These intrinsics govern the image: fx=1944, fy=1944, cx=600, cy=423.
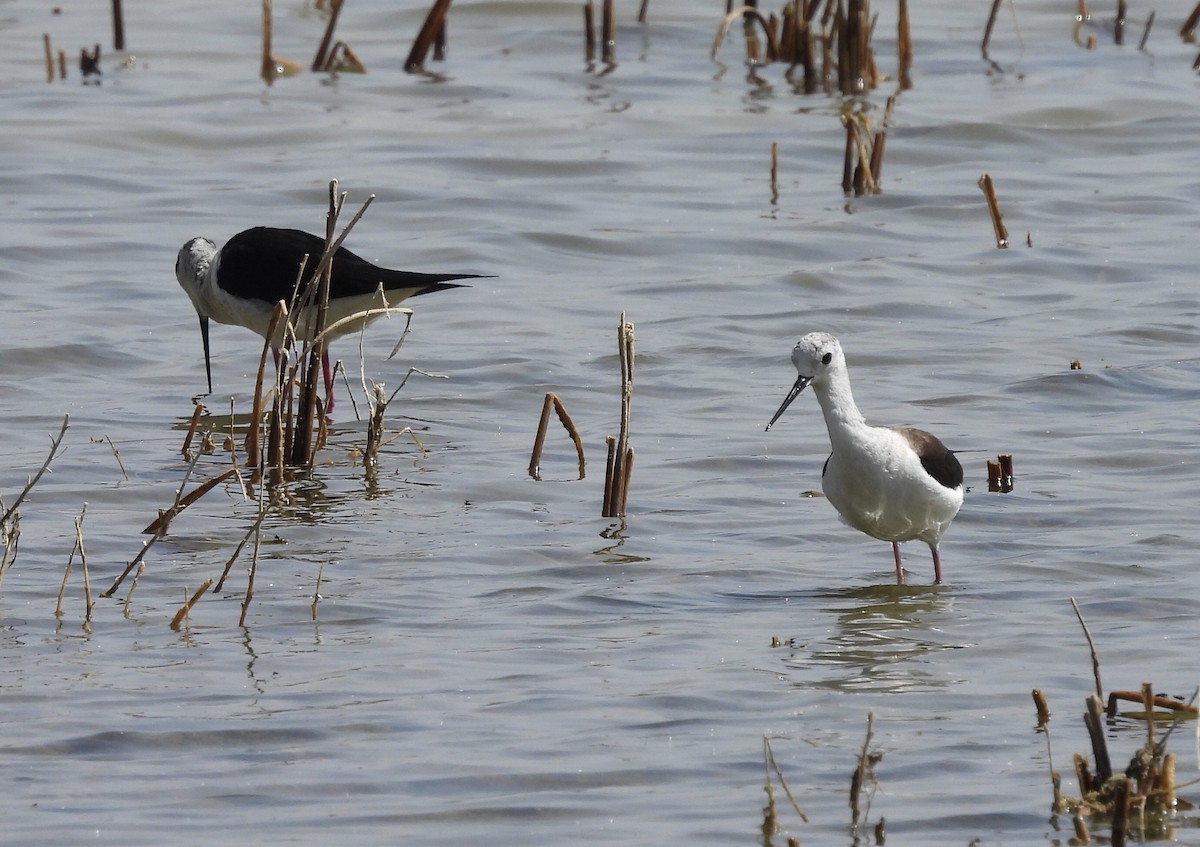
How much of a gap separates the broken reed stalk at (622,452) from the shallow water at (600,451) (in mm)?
117

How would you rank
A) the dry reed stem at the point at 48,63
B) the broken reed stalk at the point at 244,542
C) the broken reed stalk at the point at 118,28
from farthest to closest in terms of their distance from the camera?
the broken reed stalk at the point at 118,28
the dry reed stem at the point at 48,63
the broken reed stalk at the point at 244,542

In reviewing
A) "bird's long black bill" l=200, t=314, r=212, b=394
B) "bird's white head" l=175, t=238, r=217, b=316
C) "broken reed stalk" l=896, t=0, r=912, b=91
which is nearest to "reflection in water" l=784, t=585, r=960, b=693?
"bird's long black bill" l=200, t=314, r=212, b=394

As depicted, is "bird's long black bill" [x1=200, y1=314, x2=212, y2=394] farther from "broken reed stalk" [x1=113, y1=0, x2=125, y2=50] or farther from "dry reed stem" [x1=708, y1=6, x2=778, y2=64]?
"broken reed stalk" [x1=113, y1=0, x2=125, y2=50]

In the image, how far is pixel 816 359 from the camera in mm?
6574

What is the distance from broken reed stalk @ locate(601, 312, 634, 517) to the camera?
718cm

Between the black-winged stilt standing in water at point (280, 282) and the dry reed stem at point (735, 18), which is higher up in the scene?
the dry reed stem at point (735, 18)

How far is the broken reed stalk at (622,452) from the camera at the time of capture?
7184mm

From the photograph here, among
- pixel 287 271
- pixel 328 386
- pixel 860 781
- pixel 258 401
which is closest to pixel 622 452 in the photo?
pixel 258 401

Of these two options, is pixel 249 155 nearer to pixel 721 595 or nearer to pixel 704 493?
pixel 704 493

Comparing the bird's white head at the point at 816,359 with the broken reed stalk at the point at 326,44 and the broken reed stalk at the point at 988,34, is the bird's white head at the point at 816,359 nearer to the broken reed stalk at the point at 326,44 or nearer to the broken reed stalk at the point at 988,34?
the broken reed stalk at the point at 326,44

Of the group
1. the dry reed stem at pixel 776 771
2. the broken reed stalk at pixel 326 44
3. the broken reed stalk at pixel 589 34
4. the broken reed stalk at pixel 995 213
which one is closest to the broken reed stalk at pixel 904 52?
the broken reed stalk at pixel 589 34

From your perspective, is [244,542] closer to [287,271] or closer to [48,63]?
[287,271]

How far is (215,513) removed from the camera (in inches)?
299

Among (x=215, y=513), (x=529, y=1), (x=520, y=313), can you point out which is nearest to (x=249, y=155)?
(x=520, y=313)
